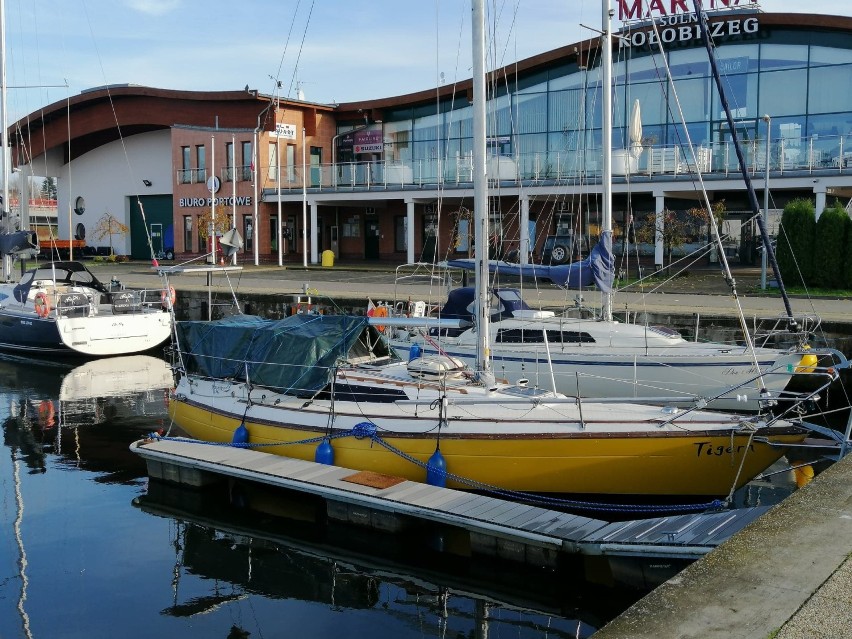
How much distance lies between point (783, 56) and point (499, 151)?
12798 millimetres

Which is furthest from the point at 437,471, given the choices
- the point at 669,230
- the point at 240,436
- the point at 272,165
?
the point at 272,165

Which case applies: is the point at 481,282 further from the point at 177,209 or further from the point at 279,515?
the point at 177,209

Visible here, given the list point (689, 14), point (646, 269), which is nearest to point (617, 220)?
point (646, 269)

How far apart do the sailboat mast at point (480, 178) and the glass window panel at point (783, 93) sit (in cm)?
2815

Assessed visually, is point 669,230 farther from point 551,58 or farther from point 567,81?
point 551,58

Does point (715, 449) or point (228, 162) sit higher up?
point (228, 162)

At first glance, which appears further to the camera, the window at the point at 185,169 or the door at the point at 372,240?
the window at the point at 185,169

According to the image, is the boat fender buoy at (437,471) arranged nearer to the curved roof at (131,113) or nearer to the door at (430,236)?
the door at (430,236)

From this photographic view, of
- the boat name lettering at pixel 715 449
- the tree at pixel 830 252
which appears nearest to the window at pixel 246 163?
the tree at pixel 830 252

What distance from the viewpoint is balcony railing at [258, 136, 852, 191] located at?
32094mm

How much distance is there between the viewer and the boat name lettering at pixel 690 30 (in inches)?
1436

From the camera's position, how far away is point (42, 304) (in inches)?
993

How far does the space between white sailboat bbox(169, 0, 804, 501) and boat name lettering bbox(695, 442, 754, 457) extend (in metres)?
0.01

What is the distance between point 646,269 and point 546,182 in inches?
206
